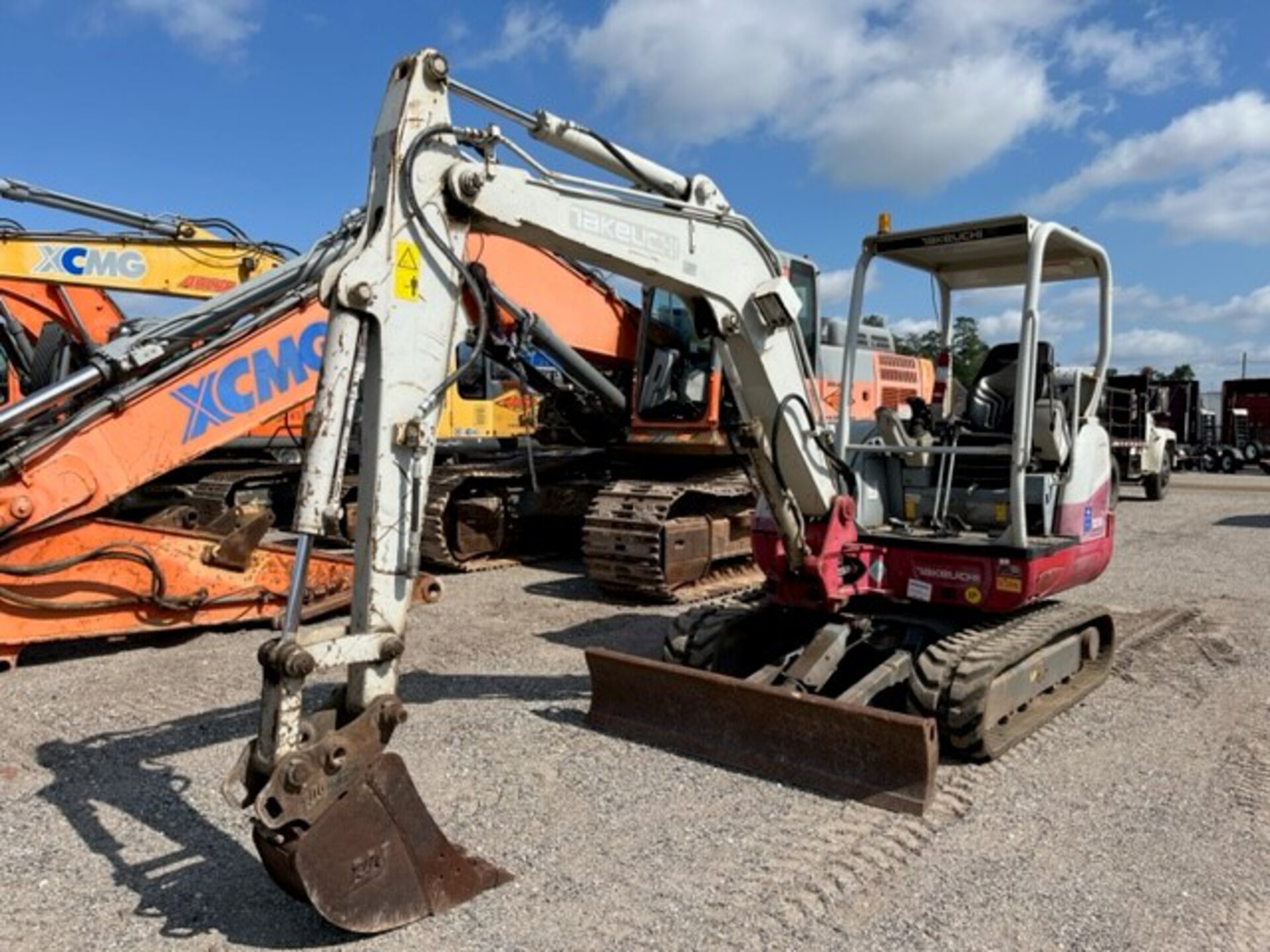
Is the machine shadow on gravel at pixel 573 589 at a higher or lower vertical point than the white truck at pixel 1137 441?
lower

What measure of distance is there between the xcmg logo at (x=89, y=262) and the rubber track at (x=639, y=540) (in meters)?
4.67

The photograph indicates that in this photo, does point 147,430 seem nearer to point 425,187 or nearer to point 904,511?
point 425,187

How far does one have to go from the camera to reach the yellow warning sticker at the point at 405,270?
3627 mm

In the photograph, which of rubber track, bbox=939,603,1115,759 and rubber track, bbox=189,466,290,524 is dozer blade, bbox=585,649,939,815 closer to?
rubber track, bbox=939,603,1115,759

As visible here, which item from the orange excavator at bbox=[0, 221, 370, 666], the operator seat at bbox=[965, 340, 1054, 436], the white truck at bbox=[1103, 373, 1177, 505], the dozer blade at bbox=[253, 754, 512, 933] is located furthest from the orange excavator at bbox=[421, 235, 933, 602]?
the white truck at bbox=[1103, 373, 1177, 505]

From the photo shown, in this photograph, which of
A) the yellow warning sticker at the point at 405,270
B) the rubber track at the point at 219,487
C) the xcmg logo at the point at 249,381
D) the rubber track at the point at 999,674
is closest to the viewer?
the yellow warning sticker at the point at 405,270

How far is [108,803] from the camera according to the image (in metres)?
4.39

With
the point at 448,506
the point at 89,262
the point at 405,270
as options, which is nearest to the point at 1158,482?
the point at 448,506

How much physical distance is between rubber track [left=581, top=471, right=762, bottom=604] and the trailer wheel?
14.0 meters

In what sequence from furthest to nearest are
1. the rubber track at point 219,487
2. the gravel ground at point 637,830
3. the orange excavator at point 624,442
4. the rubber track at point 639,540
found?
the rubber track at point 219,487 < the orange excavator at point 624,442 < the rubber track at point 639,540 < the gravel ground at point 637,830

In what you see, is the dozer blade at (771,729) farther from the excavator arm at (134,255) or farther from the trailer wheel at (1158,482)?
the trailer wheel at (1158,482)

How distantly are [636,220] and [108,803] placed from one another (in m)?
3.24

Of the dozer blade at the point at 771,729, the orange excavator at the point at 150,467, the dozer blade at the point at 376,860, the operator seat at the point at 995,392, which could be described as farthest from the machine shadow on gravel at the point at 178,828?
the operator seat at the point at 995,392

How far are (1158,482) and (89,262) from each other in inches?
727
